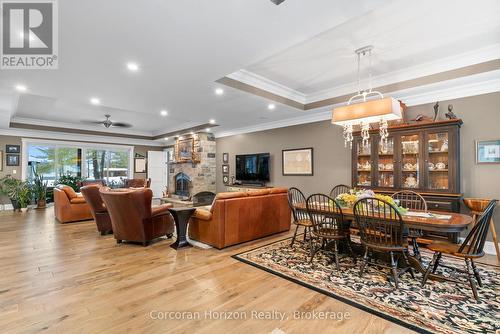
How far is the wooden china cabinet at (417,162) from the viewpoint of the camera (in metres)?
3.85

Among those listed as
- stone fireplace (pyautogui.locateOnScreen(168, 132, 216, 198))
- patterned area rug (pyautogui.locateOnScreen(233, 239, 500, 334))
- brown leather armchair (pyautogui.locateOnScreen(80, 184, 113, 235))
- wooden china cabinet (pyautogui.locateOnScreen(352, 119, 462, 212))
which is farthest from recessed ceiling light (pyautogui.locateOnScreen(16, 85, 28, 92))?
wooden china cabinet (pyautogui.locateOnScreen(352, 119, 462, 212))

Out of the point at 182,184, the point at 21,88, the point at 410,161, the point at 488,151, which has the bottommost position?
the point at 182,184

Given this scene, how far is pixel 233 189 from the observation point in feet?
26.0

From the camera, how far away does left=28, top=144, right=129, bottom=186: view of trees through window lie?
875 cm

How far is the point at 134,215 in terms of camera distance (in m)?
4.04

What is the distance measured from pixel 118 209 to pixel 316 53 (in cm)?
397

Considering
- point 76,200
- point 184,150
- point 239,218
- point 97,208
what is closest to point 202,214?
point 239,218

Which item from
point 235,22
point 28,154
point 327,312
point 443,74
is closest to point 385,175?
point 443,74

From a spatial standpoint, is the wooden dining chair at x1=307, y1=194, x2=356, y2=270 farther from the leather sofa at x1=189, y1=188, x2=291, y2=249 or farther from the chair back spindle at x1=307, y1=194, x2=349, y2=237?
the leather sofa at x1=189, y1=188, x2=291, y2=249

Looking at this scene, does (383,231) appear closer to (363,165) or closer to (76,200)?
(363,165)

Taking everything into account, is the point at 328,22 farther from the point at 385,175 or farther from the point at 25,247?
the point at 25,247

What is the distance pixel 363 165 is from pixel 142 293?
4391mm

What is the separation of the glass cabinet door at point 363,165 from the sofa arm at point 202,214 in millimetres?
3015

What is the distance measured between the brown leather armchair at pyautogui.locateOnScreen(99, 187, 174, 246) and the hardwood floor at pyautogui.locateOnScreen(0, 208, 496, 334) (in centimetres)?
25
